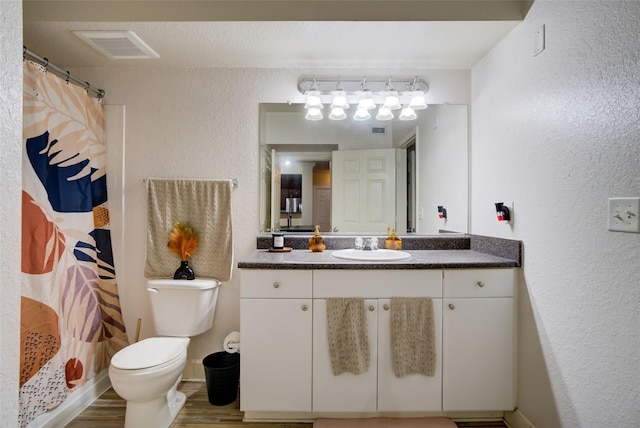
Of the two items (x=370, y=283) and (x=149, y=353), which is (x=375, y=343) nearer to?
(x=370, y=283)

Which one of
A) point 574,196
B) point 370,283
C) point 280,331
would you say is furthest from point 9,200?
point 574,196

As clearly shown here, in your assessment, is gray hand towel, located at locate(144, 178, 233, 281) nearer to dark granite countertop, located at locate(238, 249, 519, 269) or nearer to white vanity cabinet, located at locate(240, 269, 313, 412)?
dark granite countertop, located at locate(238, 249, 519, 269)

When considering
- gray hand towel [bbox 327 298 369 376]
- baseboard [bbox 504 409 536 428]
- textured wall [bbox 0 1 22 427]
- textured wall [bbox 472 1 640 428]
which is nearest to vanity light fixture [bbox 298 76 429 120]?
textured wall [bbox 472 1 640 428]

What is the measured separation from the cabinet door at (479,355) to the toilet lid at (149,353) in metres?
1.43

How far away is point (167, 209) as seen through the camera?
86.4 inches

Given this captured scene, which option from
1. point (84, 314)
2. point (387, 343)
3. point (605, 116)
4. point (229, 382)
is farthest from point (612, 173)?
point (84, 314)

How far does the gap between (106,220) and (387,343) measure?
1.94 meters

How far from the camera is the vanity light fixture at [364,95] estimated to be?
2211 mm

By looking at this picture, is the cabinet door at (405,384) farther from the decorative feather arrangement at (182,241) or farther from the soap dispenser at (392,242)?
the decorative feather arrangement at (182,241)

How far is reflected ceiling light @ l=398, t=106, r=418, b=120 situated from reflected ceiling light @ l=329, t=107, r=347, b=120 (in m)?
0.39

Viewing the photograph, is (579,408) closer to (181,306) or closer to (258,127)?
(181,306)

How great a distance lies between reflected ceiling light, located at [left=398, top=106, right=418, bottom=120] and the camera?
7.41 ft

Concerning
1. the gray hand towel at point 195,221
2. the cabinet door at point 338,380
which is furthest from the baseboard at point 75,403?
the cabinet door at point 338,380

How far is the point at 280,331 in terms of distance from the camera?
5.68 feet
